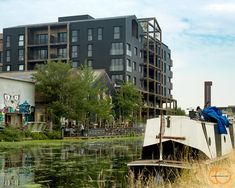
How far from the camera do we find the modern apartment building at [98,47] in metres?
85.6

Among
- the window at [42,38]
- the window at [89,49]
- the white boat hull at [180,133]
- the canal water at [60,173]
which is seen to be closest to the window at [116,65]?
the window at [89,49]

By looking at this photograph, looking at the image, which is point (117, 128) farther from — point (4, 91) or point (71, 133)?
point (4, 91)

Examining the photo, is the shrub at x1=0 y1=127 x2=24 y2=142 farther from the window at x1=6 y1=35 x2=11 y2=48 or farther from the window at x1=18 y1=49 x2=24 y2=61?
the window at x1=6 y1=35 x2=11 y2=48

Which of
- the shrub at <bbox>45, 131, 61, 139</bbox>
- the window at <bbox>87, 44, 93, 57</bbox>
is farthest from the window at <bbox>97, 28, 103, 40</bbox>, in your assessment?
the shrub at <bbox>45, 131, 61, 139</bbox>

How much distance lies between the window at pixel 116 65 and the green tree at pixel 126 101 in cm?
989

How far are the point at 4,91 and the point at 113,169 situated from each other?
29544mm

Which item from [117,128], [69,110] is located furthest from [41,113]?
[117,128]

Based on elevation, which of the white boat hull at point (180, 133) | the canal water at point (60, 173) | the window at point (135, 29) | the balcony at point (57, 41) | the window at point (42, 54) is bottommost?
the canal water at point (60, 173)

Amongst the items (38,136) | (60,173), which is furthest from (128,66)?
(60,173)

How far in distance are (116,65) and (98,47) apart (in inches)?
191

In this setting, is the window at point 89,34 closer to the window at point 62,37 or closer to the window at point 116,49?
the window at point 116,49

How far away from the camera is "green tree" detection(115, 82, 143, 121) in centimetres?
7219

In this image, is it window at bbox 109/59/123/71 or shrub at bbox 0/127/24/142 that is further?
window at bbox 109/59/123/71

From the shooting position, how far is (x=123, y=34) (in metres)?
84.8
